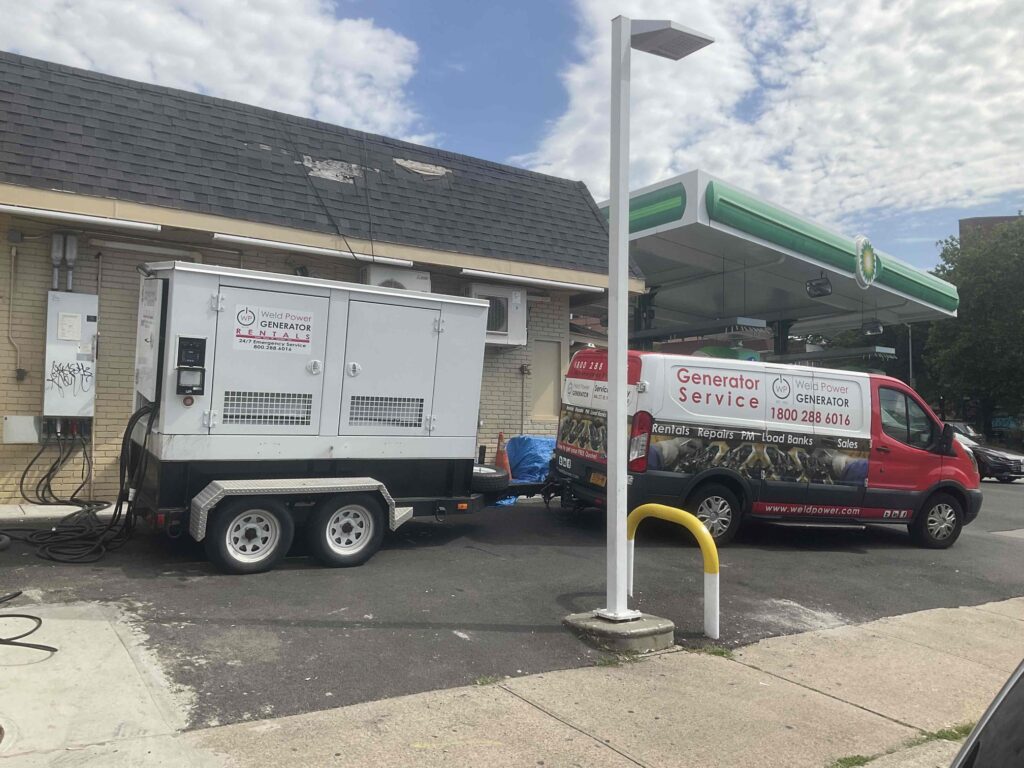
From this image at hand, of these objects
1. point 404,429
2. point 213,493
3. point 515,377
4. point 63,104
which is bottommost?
point 213,493

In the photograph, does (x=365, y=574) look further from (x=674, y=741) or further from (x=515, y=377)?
(x=515, y=377)

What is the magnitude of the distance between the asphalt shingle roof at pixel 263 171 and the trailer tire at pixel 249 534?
438cm

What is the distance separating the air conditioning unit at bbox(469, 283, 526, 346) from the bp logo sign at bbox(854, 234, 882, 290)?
980cm

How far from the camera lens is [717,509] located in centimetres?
905

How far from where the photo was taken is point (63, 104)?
31.2 ft

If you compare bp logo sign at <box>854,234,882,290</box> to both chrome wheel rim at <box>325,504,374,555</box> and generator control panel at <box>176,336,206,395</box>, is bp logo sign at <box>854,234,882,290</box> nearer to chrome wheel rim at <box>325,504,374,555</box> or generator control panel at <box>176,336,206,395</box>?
chrome wheel rim at <box>325,504,374,555</box>

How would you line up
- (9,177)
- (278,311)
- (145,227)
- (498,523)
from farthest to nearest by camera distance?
(498,523) → (145,227) → (9,177) → (278,311)

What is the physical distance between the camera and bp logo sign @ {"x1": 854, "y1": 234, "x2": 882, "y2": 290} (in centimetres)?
1830

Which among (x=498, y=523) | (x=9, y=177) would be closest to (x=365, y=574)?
(x=498, y=523)

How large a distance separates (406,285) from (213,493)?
530 cm

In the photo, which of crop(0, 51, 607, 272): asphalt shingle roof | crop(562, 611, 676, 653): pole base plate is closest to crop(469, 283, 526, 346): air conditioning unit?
crop(0, 51, 607, 272): asphalt shingle roof

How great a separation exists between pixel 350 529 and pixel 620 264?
3.49m

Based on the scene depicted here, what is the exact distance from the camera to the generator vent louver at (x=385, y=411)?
7.48m

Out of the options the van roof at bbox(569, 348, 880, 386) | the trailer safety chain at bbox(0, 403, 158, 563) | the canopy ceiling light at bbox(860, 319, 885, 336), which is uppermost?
the canopy ceiling light at bbox(860, 319, 885, 336)
